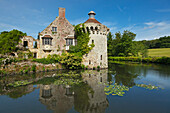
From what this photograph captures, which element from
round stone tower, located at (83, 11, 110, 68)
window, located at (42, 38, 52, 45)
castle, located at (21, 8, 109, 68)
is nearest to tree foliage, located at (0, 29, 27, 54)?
castle, located at (21, 8, 109, 68)

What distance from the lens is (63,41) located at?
2425 centimetres

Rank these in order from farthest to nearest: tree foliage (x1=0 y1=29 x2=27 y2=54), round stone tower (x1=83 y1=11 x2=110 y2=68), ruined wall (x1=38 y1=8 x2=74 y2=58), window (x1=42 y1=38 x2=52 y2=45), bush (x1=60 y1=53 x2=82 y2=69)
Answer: ruined wall (x1=38 y1=8 x2=74 y2=58) → window (x1=42 y1=38 x2=52 y2=45) → tree foliage (x1=0 y1=29 x2=27 y2=54) → round stone tower (x1=83 y1=11 x2=110 y2=68) → bush (x1=60 y1=53 x2=82 y2=69)

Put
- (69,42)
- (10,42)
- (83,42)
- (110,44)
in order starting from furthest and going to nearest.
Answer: (110,44), (69,42), (10,42), (83,42)

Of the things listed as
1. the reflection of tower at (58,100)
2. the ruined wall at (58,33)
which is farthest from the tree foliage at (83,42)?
the reflection of tower at (58,100)

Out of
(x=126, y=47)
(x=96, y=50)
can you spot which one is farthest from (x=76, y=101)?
(x=126, y=47)

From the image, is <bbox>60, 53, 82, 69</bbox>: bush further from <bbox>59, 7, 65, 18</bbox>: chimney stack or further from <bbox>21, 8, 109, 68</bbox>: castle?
<bbox>59, 7, 65, 18</bbox>: chimney stack

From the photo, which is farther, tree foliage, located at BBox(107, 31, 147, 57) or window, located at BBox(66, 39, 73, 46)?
tree foliage, located at BBox(107, 31, 147, 57)

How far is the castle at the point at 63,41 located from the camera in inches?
824

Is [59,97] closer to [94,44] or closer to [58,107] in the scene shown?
[58,107]

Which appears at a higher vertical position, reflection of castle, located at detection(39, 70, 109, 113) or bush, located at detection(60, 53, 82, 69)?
bush, located at detection(60, 53, 82, 69)

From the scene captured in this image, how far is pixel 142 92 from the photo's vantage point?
9.48m

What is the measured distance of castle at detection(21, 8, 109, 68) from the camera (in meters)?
20.9

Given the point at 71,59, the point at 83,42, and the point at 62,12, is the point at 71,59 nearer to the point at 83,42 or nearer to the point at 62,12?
the point at 83,42

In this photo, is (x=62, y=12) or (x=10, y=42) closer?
(x=10, y=42)
